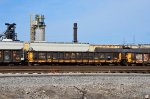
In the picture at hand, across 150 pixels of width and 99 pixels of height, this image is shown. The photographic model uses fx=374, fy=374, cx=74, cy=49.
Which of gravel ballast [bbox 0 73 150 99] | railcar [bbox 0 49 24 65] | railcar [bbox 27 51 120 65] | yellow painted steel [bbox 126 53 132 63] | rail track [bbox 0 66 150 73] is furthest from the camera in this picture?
yellow painted steel [bbox 126 53 132 63]

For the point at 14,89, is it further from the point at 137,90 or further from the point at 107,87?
the point at 137,90

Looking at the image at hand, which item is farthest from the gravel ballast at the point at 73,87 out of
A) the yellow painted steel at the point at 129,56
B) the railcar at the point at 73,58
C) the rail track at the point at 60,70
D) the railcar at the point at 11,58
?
the yellow painted steel at the point at 129,56

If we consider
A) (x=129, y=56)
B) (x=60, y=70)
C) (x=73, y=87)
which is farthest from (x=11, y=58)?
(x=73, y=87)

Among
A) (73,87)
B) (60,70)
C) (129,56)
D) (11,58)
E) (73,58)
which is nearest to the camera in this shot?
(73,87)

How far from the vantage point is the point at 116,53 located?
51.1 m

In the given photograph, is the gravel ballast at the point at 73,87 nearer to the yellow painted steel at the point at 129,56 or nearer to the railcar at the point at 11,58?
the railcar at the point at 11,58

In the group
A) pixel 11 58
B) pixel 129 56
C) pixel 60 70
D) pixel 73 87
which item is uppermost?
pixel 129 56

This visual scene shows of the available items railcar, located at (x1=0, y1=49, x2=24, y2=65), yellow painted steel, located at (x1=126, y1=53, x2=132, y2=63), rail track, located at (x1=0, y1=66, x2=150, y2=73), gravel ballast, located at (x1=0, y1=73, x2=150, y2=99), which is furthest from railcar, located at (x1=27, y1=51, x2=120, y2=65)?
gravel ballast, located at (x1=0, y1=73, x2=150, y2=99)

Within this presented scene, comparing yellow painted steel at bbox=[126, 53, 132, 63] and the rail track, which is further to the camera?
yellow painted steel at bbox=[126, 53, 132, 63]

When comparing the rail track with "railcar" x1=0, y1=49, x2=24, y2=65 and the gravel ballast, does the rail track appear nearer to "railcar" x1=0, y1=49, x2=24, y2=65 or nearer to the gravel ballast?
the gravel ballast

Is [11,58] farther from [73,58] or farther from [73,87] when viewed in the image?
[73,87]

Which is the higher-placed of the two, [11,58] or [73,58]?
[11,58]

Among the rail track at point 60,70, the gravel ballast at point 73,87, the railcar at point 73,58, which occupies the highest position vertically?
the railcar at point 73,58

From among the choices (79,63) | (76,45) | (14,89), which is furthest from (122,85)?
(76,45)
